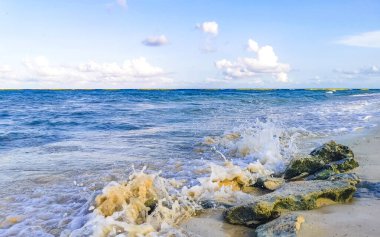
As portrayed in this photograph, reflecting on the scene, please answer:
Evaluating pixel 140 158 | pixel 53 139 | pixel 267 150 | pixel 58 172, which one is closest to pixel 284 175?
pixel 267 150

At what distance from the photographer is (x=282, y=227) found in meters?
4.70

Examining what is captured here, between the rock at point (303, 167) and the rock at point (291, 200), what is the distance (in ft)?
4.20

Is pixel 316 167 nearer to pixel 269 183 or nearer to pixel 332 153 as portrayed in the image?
pixel 332 153

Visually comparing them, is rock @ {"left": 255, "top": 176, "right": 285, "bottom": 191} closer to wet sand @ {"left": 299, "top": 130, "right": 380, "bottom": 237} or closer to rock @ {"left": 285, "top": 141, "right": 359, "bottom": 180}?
rock @ {"left": 285, "top": 141, "right": 359, "bottom": 180}

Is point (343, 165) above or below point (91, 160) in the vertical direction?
above

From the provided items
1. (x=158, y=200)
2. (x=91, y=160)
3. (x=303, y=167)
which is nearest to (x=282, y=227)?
(x=158, y=200)

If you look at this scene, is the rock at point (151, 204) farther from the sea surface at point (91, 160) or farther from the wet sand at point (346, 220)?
the wet sand at point (346, 220)

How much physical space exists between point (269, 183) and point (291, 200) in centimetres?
150

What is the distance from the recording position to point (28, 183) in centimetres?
758

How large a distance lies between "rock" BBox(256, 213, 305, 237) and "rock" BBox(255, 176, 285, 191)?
6.48 feet

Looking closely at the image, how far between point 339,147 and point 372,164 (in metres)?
0.86

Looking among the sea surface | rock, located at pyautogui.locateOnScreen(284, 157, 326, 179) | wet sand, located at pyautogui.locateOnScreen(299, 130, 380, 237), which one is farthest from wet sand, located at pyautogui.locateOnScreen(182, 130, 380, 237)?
rock, located at pyautogui.locateOnScreen(284, 157, 326, 179)

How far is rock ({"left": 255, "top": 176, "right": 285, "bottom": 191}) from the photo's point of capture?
7034 mm

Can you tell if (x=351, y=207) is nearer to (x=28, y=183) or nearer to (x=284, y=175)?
(x=284, y=175)
